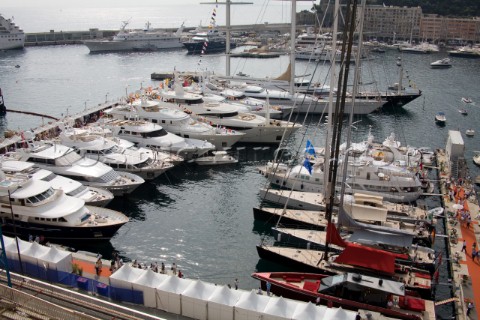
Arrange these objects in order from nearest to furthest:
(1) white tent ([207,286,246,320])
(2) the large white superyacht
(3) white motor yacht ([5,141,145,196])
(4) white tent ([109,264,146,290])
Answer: (1) white tent ([207,286,246,320]) < (4) white tent ([109,264,146,290]) < (3) white motor yacht ([5,141,145,196]) < (2) the large white superyacht

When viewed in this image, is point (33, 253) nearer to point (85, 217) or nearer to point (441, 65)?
point (85, 217)

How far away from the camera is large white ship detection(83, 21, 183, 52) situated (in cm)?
16162

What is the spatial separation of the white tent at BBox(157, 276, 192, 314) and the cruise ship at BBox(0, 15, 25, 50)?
154 metres

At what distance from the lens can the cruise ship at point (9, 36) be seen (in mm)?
156625

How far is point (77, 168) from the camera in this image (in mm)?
44031

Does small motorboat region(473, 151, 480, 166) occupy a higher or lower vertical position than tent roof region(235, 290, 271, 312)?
lower

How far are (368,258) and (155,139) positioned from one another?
30.8 m

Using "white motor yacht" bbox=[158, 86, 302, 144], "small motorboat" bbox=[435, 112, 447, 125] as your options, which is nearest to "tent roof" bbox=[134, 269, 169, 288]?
"white motor yacht" bbox=[158, 86, 302, 144]

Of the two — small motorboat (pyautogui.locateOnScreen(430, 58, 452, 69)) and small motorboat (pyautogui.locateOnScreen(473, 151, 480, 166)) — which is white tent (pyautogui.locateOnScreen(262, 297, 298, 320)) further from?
small motorboat (pyautogui.locateOnScreen(430, 58, 452, 69))

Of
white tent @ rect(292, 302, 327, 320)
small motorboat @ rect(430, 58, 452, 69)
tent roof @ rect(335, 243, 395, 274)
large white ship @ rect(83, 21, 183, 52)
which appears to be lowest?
tent roof @ rect(335, 243, 395, 274)

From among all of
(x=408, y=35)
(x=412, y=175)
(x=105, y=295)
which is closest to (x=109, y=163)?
(x=105, y=295)

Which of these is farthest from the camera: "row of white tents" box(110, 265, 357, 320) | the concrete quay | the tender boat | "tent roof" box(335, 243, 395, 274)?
the concrete quay

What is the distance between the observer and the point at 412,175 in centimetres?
4541

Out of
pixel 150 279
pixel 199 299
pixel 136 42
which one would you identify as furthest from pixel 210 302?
pixel 136 42
